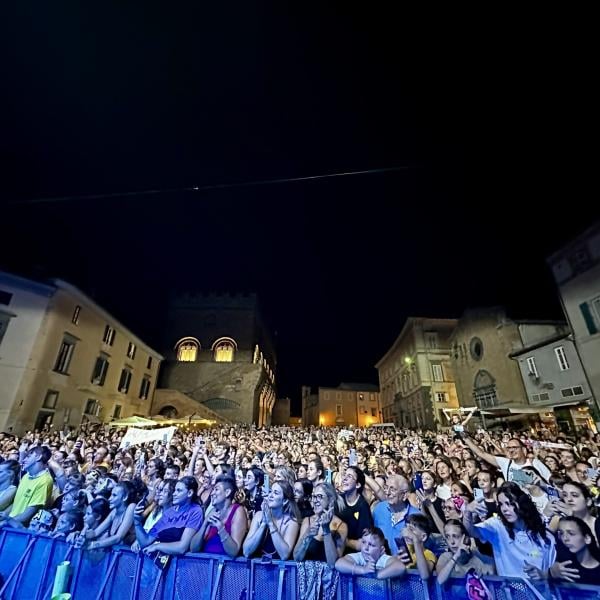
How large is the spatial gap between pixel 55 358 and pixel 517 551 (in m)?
23.1

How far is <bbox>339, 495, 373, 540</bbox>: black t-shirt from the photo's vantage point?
3426 millimetres

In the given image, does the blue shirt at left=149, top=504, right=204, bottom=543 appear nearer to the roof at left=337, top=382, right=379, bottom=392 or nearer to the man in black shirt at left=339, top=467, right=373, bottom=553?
the man in black shirt at left=339, top=467, right=373, bottom=553

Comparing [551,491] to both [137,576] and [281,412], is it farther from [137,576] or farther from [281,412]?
[281,412]

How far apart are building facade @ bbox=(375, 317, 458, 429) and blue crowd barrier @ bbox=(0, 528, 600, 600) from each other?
30059 millimetres

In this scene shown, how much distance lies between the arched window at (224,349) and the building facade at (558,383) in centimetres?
2858

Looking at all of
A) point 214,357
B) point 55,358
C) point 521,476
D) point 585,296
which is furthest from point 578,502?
point 214,357

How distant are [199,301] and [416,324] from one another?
27.5 metres

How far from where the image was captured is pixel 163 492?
381 centimetres

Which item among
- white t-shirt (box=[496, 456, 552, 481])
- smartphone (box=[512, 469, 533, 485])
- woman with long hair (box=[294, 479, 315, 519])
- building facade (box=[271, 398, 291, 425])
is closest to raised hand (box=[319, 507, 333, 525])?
woman with long hair (box=[294, 479, 315, 519])

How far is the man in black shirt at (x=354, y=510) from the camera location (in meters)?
3.36

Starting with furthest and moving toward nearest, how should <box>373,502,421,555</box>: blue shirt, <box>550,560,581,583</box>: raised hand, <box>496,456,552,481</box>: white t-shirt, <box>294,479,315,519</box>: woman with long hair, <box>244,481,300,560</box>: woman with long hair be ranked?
<box>496,456,552,481</box>: white t-shirt < <box>294,479,315,519</box>: woman with long hair < <box>373,502,421,555</box>: blue shirt < <box>244,481,300,560</box>: woman with long hair < <box>550,560,581,583</box>: raised hand

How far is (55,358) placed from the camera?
60.0 feet

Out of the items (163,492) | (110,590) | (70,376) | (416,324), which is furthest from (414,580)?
(416,324)

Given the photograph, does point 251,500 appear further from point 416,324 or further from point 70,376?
point 416,324
